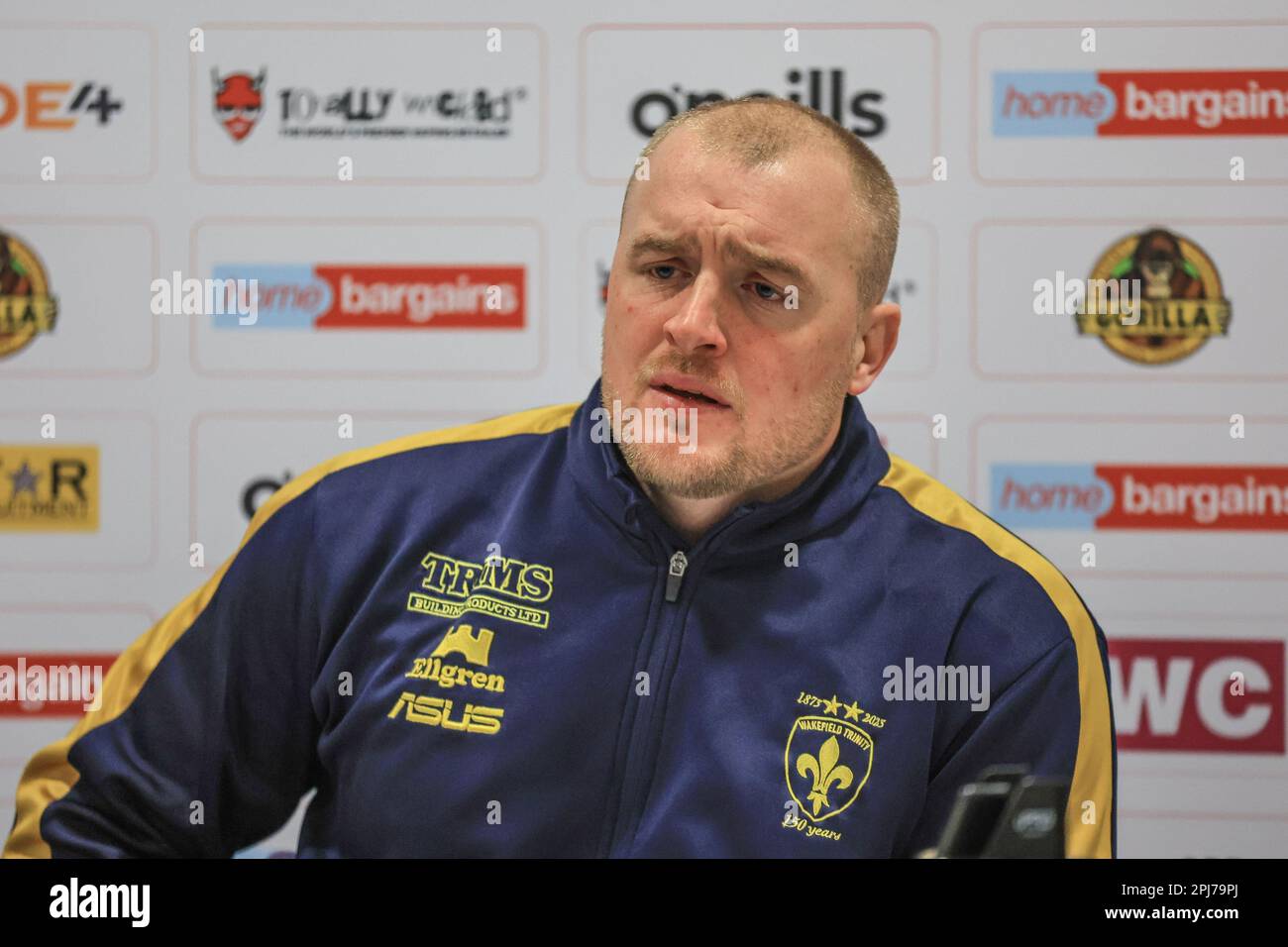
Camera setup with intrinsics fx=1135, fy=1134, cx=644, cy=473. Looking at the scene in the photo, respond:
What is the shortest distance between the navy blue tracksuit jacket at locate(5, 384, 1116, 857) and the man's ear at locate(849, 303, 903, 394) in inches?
1.2

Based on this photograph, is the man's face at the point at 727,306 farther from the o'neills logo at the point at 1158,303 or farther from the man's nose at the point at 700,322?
the o'neills logo at the point at 1158,303

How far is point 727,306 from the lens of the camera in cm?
132

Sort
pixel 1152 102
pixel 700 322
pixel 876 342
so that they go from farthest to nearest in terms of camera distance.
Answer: pixel 1152 102
pixel 876 342
pixel 700 322

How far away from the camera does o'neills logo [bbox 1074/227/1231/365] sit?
1639 millimetres

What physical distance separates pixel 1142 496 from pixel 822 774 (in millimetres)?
695

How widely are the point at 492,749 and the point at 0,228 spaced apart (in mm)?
1115

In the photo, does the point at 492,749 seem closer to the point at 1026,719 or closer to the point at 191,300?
the point at 1026,719

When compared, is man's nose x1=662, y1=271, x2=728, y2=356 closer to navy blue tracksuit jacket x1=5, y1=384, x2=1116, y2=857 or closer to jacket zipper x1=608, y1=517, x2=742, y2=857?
navy blue tracksuit jacket x1=5, y1=384, x2=1116, y2=857

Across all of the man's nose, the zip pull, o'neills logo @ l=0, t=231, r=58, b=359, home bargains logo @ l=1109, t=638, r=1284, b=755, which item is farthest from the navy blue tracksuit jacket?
o'neills logo @ l=0, t=231, r=58, b=359

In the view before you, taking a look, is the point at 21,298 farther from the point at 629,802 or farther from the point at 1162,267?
the point at 1162,267

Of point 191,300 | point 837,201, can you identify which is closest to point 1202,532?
point 837,201

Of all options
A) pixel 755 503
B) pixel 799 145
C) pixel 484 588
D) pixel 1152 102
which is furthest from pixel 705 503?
pixel 1152 102

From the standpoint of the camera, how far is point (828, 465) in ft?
4.55
